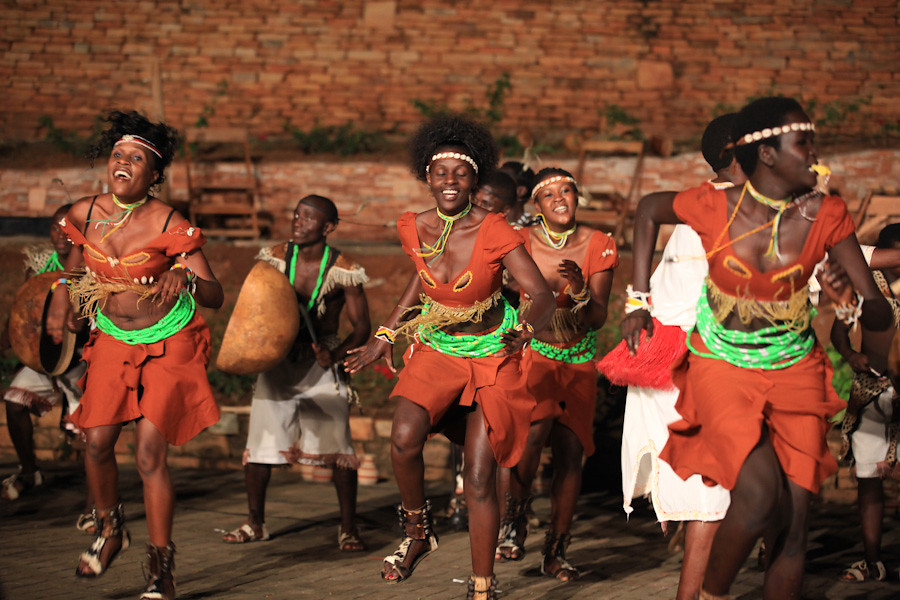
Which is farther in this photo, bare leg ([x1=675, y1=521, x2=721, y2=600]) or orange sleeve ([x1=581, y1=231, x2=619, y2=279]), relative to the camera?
orange sleeve ([x1=581, y1=231, x2=619, y2=279])

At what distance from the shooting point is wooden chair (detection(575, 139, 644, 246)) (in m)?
13.4

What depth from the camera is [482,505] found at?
4477 millimetres

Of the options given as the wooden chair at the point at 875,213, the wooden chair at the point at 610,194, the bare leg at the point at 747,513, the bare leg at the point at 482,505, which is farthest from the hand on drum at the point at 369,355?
the wooden chair at the point at 875,213

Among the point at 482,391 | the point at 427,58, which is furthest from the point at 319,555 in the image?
the point at 427,58

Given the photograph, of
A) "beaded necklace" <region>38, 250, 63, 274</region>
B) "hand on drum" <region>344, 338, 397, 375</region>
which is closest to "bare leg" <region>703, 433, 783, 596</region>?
"hand on drum" <region>344, 338, 397, 375</region>

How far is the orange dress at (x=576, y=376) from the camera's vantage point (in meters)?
5.62

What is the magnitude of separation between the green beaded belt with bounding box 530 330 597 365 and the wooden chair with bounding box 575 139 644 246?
7.54 metres

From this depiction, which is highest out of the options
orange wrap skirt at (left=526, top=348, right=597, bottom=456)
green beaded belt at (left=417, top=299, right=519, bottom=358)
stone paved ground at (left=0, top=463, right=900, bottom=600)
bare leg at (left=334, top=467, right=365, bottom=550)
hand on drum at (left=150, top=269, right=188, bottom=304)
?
hand on drum at (left=150, top=269, right=188, bottom=304)

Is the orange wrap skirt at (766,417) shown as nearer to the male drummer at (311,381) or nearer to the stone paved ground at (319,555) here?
the stone paved ground at (319,555)

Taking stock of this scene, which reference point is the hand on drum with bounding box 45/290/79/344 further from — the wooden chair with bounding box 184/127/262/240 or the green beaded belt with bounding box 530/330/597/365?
the wooden chair with bounding box 184/127/262/240

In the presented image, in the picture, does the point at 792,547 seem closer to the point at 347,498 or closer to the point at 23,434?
the point at 347,498

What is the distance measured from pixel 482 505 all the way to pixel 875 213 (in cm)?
947

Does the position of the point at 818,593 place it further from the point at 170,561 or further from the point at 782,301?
the point at 170,561

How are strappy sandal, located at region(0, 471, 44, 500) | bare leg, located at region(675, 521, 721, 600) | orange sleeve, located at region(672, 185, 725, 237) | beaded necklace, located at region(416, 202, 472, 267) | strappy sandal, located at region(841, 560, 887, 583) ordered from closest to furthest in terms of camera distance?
orange sleeve, located at region(672, 185, 725, 237) < bare leg, located at region(675, 521, 721, 600) < beaded necklace, located at region(416, 202, 472, 267) < strappy sandal, located at region(841, 560, 887, 583) < strappy sandal, located at region(0, 471, 44, 500)
